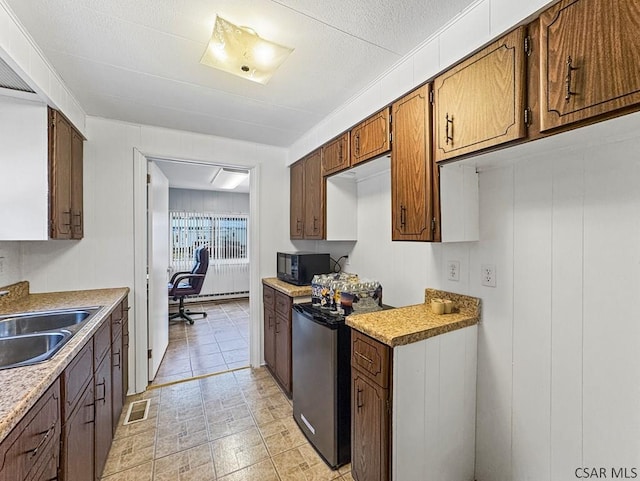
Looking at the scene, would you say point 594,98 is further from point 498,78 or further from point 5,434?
point 5,434

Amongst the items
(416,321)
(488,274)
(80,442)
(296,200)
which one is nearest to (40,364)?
(80,442)

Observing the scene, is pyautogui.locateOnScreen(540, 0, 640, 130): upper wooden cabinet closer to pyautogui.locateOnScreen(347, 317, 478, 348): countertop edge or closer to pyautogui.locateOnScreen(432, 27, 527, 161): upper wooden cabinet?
pyautogui.locateOnScreen(432, 27, 527, 161): upper wooden cabinet

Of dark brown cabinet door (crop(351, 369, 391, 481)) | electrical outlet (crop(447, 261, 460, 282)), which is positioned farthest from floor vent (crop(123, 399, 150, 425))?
electrical outlet (crop(447, 261, 460, 282))

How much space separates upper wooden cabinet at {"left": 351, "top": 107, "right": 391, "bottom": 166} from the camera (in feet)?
5.79

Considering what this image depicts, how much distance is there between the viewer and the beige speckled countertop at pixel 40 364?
77 cm

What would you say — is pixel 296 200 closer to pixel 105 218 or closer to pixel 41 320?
pixel 105 218

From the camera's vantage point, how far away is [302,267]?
8.39 feet

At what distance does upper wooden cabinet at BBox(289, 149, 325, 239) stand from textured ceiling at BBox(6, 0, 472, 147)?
20.2 inches

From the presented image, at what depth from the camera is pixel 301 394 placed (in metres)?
1.98

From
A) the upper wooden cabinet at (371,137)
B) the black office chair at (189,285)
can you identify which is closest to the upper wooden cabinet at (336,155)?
the upper wooden cabinet at (371,137)

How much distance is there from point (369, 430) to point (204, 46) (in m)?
2.10

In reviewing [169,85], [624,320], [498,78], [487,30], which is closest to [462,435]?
[624,320]

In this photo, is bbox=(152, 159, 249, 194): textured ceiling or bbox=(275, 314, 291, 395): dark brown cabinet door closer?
bbox=(275, 314, 291, 395): dark brown cabinet door

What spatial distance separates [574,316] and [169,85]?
253 centimetres
